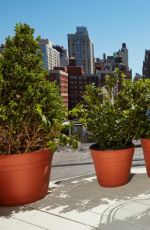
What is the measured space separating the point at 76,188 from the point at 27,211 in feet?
2.63

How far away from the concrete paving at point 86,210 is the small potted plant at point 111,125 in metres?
0.19

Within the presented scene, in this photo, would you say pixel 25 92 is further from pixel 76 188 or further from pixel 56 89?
pixel 76 188

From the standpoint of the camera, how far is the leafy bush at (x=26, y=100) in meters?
3.18

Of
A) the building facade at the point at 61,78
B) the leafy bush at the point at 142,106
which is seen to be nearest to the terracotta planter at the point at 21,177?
the leafy bush at the point at 142,106

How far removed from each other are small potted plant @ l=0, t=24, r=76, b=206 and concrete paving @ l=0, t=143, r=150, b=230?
240 mm

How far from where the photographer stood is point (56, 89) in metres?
3.50

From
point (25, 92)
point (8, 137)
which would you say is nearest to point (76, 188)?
point (8, 137)

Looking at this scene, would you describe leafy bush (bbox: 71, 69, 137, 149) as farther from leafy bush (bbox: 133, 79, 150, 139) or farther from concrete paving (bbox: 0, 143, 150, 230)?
concrete paving (bbox: 0, 143, 150, 230)

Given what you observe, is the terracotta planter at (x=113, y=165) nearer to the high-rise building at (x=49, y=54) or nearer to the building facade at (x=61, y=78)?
the building facade at (x=61, y=78)

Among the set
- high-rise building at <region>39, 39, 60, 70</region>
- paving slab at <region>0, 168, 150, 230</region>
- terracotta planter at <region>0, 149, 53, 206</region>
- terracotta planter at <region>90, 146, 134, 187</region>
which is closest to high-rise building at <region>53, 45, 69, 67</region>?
high-rise building at <region>39, 39, 60, 70</region>

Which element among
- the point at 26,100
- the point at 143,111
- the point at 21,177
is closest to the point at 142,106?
the point at 143,111

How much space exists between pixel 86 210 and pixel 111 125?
1154 mm

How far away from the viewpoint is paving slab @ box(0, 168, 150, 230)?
104 inches

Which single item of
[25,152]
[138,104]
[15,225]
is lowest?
[15,225]
